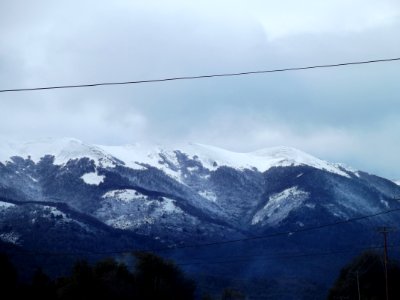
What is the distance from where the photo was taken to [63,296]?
9900 cm

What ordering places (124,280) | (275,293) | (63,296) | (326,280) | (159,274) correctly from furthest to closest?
1. (326,280)
2. (275,293)
3. (159,274)
4. (124,280)
5. (63,296)

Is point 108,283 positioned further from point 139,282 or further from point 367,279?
point 367,279

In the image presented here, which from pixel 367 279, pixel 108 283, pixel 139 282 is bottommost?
pixel 108 283

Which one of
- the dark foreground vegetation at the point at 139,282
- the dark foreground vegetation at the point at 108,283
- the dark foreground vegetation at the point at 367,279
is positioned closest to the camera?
the dark foreground vegetation at the point at 108,283

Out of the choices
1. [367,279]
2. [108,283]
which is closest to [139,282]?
[108,283]

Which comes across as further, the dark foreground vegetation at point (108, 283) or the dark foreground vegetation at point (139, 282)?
the dark foreground vegetation at point (139, 282)

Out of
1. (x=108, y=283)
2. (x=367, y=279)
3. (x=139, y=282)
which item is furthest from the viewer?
(x=367, y=279)

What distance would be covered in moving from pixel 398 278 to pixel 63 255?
325ft

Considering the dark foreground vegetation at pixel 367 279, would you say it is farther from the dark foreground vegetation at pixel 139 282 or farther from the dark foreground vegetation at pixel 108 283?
the dark foreground vegetation at pixel 108 283

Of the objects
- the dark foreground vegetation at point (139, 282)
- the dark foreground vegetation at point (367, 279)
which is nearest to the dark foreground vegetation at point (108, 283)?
the dark foreground vegetation at point (139, 282)

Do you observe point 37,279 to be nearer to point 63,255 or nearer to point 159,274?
point 159,274

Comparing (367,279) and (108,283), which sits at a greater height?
(367,279)

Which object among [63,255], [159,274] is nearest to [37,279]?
[159,274]

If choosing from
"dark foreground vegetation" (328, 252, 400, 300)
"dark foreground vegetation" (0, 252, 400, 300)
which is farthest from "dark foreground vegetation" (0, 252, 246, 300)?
"dark foreground vegetation" (328, 252, 400, 300)
